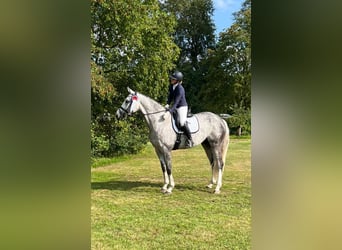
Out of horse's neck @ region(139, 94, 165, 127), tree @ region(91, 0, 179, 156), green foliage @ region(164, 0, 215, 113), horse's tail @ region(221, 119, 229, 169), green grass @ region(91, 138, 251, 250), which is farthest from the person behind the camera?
tree @ region(91, 0, 179, 156)

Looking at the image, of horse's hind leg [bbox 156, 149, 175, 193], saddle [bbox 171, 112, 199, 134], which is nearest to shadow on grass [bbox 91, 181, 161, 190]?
horse's hind leg [bbox 156, 149, 175, 193]

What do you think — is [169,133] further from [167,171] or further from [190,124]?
[167,171]

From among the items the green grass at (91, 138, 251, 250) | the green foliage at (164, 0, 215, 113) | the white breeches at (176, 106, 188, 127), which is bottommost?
the green grass at (91, 138, 251, 250)

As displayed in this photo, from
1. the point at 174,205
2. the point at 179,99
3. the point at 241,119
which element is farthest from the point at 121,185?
the point at 241,119

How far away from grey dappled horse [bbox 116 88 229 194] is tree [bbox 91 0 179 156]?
1071 millimetres

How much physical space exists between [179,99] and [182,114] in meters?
0.21

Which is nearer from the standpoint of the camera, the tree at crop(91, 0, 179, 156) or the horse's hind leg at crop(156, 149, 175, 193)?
the horse's hind leg at crop(156, 149, 175, 193)

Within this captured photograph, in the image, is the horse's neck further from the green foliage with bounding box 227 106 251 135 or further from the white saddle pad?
the green foliage with bounding box 227 106 251 135

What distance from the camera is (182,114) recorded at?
3.70 metres

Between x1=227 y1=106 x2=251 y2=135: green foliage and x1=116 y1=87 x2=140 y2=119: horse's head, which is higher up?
x1=116 y1=87 x2=140 y2=119: horse's head

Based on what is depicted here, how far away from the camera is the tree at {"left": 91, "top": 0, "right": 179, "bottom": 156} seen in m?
5.00
